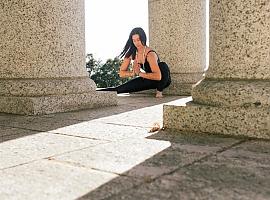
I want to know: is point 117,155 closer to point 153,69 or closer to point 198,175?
point 198,175

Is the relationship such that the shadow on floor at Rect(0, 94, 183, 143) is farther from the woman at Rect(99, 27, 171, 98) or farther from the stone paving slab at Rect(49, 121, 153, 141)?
the woman at Rect(99, 27, 171, 98)

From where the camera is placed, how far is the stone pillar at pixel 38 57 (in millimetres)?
6195

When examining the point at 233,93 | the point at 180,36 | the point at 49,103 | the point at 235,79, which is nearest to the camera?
the point at 233,93

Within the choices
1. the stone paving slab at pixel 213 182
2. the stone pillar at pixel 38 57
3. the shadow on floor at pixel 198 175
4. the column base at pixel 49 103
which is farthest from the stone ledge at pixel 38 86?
the stone paving slab at pixel 213 182

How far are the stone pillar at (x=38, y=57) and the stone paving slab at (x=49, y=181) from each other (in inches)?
134

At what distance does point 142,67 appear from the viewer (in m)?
9.82

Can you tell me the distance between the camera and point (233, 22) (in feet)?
13.1

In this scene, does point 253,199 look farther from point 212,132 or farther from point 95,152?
point 212,132

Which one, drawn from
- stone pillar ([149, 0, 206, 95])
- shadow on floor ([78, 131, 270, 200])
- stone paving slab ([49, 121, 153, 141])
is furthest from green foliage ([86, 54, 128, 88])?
shadow on floor ([78, 131, 270, 200])

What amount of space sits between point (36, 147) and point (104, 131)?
1.00 m

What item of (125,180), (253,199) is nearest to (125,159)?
(125,180)

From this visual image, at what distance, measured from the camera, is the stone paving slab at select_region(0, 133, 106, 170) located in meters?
3.06

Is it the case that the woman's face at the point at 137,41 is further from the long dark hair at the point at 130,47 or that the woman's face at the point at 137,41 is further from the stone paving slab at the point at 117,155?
the stone paving slab at the point at 117,155

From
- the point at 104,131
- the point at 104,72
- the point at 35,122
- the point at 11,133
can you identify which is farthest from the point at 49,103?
the point at 104,72
